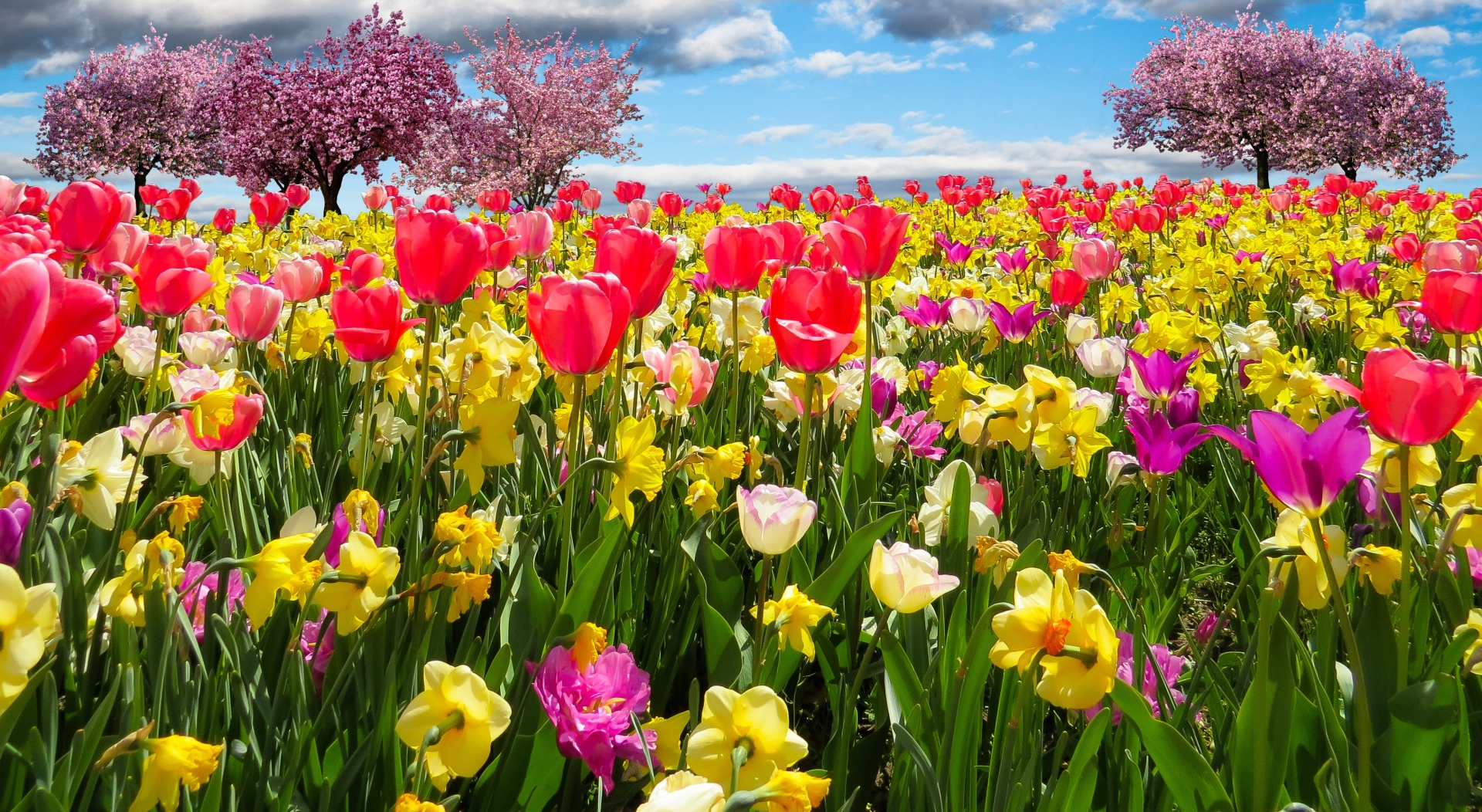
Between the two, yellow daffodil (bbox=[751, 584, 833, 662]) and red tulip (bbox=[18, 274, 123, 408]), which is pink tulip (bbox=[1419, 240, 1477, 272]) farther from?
red tulip (bbox=[18, 274, 123, 408])

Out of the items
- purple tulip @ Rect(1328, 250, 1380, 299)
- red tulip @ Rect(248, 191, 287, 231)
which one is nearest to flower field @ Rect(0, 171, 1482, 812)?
purple tulip @ Rect(1328, 250, 1380, 299)

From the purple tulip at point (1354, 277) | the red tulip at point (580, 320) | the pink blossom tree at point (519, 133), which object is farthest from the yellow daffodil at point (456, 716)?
the pink blossom tree at point (519, 133)

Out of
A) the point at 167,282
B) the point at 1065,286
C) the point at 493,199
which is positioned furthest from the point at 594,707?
the point at 493,199

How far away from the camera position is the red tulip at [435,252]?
1777 millimetres

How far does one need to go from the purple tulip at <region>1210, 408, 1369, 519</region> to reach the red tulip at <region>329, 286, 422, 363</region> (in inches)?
57.8

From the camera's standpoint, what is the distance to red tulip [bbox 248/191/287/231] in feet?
16.5

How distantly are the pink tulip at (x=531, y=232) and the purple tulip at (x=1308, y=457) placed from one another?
3020mm

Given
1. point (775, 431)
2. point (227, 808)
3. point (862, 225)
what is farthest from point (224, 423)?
point (775, 431)

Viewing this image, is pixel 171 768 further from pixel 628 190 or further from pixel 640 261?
pixel 628 190

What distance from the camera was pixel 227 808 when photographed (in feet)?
4.28

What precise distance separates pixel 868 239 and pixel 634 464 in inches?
43.3

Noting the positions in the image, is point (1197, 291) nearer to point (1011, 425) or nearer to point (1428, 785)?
point (1011, 425)

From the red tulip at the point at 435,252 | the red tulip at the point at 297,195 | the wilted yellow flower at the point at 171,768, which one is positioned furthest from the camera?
the red tulip at the point at 297,195

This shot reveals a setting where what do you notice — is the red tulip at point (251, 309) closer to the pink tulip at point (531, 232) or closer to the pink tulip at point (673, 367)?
the pink tulip at point (673, 367)
